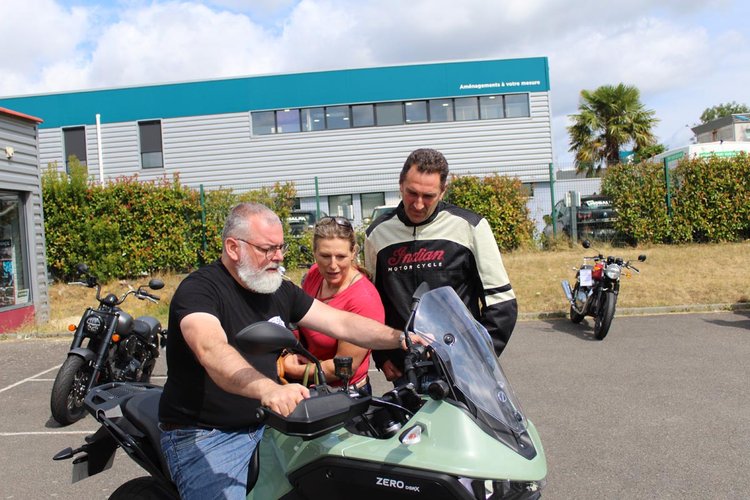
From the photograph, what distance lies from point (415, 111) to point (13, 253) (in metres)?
17.1

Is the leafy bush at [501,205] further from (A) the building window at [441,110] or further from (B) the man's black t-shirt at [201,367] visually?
(B) the man's black t-shirt at [201,367]

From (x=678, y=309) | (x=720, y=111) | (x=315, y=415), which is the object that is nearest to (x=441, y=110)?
(x=678, y=309)

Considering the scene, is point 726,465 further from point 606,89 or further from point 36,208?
point 606,89

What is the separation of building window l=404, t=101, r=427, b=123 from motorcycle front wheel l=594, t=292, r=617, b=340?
17664mm

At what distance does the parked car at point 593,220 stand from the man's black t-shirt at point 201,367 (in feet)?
47.8

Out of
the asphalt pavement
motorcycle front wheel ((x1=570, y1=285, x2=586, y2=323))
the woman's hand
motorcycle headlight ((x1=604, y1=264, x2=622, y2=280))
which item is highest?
the woman's hand

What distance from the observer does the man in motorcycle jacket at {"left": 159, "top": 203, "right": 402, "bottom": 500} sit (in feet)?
7.73

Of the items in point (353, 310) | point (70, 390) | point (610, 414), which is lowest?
point (610, 414)

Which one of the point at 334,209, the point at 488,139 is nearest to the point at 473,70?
the point at 488,139

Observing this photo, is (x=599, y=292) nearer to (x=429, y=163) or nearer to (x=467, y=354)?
(x=429, y=163)

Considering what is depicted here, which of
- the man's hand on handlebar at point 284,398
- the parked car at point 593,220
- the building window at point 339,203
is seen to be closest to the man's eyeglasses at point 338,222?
the man's hand on handlebar at point 284,398

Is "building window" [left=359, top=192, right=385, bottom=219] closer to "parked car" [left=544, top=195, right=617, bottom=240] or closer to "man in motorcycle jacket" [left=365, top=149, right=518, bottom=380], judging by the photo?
"parked car" [left=544, top=195, right=617, bottom=240]

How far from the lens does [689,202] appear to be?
51.1ft

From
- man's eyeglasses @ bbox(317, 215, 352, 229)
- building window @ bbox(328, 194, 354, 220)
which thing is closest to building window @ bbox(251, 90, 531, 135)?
building window @ bbox(328, 194, 354, 220)
